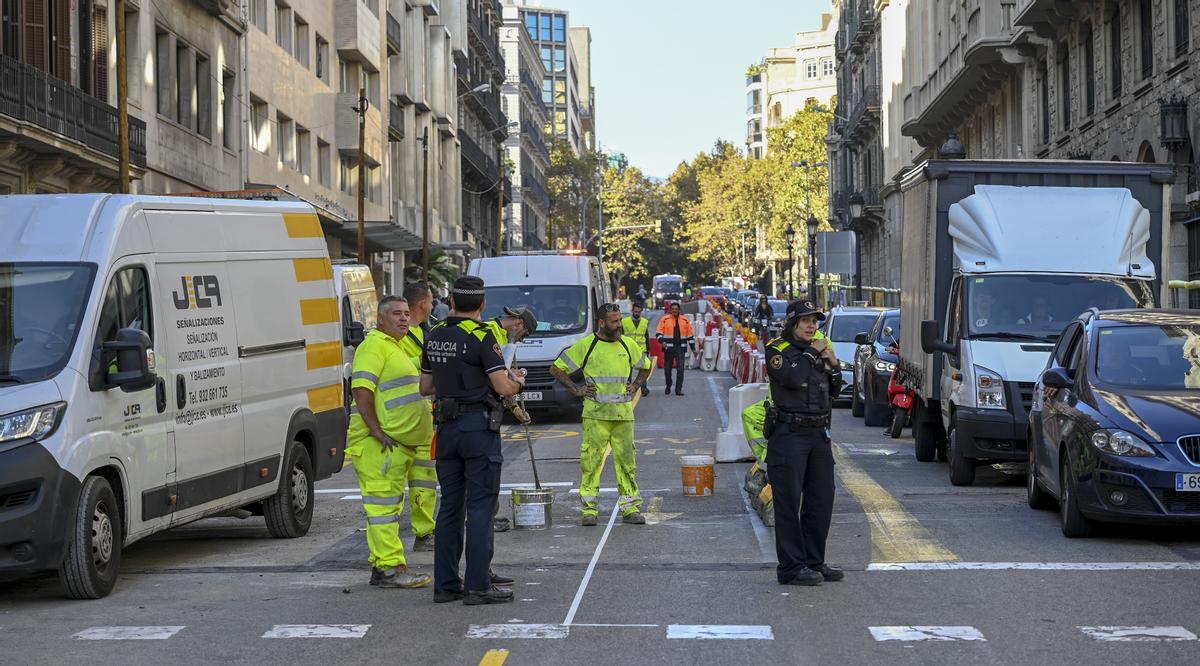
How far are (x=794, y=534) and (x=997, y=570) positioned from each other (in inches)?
52.1

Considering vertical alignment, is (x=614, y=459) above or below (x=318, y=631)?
above

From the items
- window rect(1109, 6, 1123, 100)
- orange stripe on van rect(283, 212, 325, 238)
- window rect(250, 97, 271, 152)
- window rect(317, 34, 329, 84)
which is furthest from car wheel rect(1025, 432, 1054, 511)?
window rect(317, 34, 329, 84)

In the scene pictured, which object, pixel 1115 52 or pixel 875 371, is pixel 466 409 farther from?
pixel 1115 52

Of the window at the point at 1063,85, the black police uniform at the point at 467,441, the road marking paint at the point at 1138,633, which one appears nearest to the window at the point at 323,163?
the window at the point at 1063,85

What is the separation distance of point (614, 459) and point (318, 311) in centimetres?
258

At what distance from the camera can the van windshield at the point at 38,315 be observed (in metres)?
9.20

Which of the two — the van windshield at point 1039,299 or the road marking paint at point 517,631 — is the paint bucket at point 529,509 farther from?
the van windshield at point 1039,299

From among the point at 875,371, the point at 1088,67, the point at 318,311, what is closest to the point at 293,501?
the point at 318,311

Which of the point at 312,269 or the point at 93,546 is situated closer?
the point at 93,546

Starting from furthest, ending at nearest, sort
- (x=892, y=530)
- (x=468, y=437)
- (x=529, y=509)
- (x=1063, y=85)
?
(x=1063, y=85) → (x=529, y=509) → (x=892, y=530) → (x=468, y=437)

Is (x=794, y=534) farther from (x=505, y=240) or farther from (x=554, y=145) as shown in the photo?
(x=554, y=145)

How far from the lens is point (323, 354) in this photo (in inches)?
507

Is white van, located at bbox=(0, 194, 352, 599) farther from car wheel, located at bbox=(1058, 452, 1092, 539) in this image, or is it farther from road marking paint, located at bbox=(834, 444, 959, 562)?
car wheel, located at bbox=(1058, 452, 1092, 539)

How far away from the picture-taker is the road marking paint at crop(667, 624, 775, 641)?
7.89m
